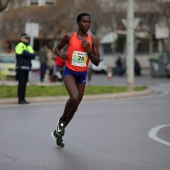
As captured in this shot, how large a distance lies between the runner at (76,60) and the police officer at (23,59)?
7.60m

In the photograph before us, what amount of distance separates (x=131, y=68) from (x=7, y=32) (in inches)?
1925

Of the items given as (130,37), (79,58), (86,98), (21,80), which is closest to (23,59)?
(21,80)

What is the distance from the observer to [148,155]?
858 cm

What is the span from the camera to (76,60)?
9.30 meters

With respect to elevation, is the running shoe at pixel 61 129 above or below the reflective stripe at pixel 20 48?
below

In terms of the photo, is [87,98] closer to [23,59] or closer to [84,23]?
[23,59]

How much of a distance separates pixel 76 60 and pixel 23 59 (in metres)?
8.07

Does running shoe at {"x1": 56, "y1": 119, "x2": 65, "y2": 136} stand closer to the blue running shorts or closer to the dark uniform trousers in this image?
the blue running shorts

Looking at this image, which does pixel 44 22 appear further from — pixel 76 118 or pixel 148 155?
pixel 148 155

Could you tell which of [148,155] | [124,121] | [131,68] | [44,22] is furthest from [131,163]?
[44,22]

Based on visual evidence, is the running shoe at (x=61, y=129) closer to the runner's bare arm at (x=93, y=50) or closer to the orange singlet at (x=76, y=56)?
the orange singlet at (x=76, y=56)

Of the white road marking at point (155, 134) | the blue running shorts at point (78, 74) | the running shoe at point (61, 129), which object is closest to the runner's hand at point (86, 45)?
the blue running shorts at point (78, 74)

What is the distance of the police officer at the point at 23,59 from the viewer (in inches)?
668

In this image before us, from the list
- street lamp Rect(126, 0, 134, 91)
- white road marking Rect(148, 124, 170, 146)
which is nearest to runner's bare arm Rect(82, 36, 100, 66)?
white road marking Rect(148, 124, 170, 146)
